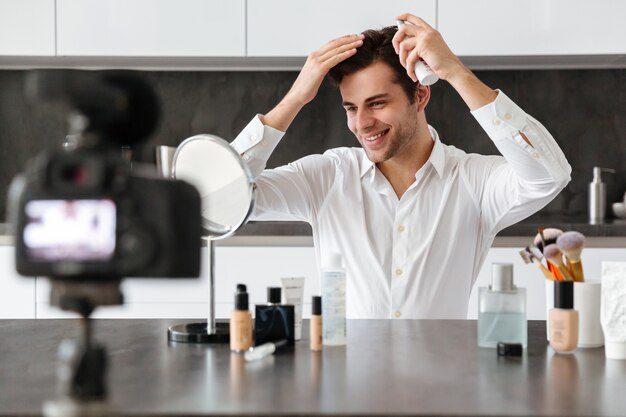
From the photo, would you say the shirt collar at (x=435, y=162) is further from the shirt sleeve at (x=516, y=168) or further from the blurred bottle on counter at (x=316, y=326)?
the blurred bottle on counter at (x=316, y=326)

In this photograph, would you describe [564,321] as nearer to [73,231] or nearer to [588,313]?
[588,313]

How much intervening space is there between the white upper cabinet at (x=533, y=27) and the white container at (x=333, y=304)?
2.05 metres

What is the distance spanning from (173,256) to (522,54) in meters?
2.76

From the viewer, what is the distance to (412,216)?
205 centimetres

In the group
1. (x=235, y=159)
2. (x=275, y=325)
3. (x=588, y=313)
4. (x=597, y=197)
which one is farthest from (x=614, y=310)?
(x=597, y=197)

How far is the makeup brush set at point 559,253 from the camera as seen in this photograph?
1398mm

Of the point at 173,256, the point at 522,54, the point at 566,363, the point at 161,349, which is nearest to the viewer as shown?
the point at 173,256

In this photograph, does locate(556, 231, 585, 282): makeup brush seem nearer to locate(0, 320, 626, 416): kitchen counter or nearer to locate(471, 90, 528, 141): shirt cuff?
locate(0, 320, 626, 416): kitchen counter

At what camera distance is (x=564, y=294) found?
137cm

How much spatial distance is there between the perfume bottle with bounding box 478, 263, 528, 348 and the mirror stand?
0.47m

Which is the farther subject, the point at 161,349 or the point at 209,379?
the point at 161,349

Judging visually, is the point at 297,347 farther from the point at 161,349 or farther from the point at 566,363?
the point at 566,363

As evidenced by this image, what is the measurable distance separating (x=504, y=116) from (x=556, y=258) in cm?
44

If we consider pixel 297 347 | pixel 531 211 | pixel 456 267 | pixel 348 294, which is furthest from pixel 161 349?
pixel 531 211
